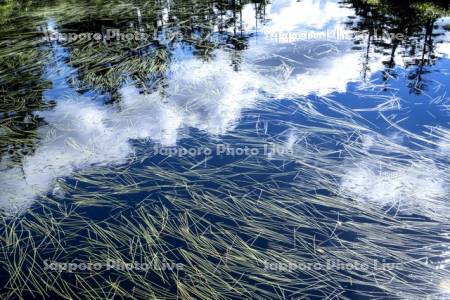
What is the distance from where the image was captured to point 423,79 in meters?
8.12

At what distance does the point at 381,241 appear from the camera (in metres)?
4.15

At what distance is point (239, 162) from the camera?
18.6 ft

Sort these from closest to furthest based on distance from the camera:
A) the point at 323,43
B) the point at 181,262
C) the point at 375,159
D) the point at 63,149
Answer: the point at 181,262
the point at 375,159
the point at 63,149
the point at 323,43

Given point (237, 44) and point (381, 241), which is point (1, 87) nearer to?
point (237, 44)

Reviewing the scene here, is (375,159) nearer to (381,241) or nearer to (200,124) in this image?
(381,241)

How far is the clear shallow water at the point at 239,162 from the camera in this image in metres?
4.02

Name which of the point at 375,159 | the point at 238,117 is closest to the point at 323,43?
the point at 238,117

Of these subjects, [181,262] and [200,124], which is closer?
[181,262]

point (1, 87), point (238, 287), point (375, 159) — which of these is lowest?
point (238, 287)

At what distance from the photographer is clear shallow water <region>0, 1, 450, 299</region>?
4016mm

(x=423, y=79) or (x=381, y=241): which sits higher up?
(x=423, y=79)

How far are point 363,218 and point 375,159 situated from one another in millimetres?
1350

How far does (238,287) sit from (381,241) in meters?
1.62

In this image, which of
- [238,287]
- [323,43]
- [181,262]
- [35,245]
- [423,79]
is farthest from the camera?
[323,43]
